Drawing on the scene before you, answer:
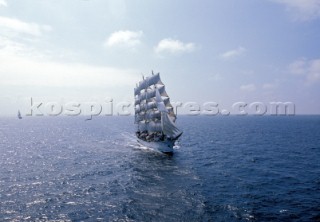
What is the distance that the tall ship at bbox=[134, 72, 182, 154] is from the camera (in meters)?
77.6

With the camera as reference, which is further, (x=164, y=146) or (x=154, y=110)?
(x=154, y=110)

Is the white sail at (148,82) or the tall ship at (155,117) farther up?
the white sail at (148,82)

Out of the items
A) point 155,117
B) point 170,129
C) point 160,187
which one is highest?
point 155,117

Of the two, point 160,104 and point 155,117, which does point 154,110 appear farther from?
point 160,104

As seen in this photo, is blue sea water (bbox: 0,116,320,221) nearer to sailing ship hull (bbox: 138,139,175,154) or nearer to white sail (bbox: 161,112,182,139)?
sailing ship hull (bbox: 138,139,175,154)

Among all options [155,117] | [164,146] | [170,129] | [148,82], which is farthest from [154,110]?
[164,146]

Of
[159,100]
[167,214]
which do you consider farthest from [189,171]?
[159,100]

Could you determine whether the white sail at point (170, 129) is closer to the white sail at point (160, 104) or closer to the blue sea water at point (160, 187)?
the white sail at point (160, 104)

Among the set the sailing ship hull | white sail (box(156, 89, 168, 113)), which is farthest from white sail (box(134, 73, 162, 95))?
the sailing ship hull

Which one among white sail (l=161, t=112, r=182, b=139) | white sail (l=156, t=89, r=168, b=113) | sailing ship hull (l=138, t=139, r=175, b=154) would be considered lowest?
sailing ship hull (l=138, t=139, r=175, b=154)

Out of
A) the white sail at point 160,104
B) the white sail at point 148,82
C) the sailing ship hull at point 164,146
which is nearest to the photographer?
the sailing ship hull at point 164,146

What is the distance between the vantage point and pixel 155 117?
90.9 metres

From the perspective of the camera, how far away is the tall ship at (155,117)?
77594 mm

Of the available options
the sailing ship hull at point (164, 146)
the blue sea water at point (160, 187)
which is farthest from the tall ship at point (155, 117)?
the blue sea water at point (160, 187)
